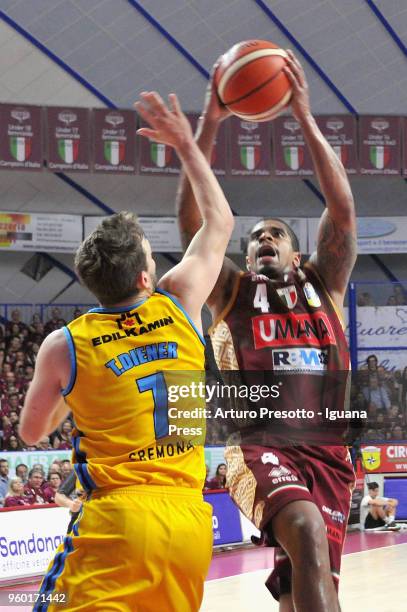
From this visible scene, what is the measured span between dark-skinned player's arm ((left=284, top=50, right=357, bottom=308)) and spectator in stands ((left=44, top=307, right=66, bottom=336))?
54.3 feet

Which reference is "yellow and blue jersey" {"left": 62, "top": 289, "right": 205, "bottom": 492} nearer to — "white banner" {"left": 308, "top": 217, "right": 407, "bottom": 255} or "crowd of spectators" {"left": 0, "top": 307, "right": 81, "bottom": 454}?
"crowd of spectators" {"left": 0, "top": 307, "right": 81, "bottom": 454}

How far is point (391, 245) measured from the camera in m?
22.9

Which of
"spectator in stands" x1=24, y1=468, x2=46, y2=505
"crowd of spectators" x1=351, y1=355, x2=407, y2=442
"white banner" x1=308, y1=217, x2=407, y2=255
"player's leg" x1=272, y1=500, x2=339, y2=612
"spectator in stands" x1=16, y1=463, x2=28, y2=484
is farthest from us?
"white banner" x1=308, y1=217, x2=407, y2=255

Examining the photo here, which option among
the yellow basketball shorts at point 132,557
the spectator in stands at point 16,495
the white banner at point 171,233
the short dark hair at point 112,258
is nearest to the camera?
the yellow basketball shorts at point 132,557

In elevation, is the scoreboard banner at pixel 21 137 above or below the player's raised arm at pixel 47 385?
above

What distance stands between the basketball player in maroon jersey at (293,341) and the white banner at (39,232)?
16.9 metres

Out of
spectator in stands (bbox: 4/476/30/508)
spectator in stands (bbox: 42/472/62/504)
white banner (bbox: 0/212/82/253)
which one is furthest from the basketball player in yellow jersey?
white banner (bbox: 0/212/82/253)

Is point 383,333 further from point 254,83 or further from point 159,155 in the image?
point 254,83

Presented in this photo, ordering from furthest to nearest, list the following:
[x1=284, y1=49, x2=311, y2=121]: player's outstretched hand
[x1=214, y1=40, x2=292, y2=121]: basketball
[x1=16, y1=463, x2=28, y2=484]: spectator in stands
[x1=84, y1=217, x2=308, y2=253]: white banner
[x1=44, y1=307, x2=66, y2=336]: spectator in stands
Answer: [x1=84, y1=217, x2=308, y2=253]: white banner, [x1=44, y1=307, x2=66, y2=336]: spectator in stands, [x1=16, y1=463, x2=28, y2=484]: spectator in stands, [x1=214, y1=40, x2=292, y2=121]: basketball, [x1=284, y1=49, x2=311, y2=121]: player's outstretched hand

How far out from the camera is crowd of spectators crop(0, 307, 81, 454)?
1593 cm

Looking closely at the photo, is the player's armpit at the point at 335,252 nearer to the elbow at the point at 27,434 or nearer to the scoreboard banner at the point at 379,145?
the elbow at the point at 27,434

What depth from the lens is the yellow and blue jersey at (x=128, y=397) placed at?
3.01m

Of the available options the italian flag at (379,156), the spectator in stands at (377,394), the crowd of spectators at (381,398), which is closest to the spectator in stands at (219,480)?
the crowd of spectators at (381,398)

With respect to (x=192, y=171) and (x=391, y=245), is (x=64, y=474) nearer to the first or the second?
(x=192, y=171)
